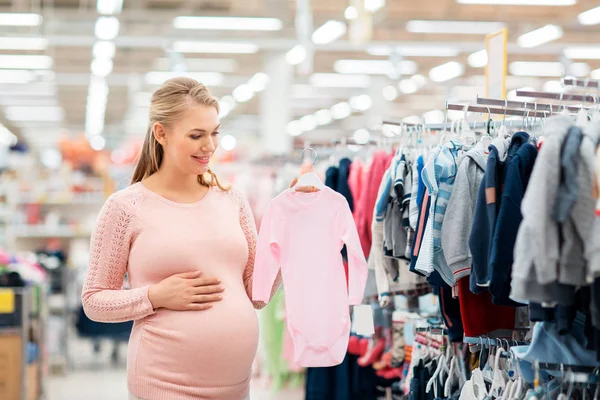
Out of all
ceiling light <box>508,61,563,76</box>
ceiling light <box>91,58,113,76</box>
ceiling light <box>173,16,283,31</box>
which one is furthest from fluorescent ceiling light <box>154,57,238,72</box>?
ceiling light <box>508,61,563,76</box>

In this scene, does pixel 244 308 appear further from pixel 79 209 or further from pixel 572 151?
pixel 79 209

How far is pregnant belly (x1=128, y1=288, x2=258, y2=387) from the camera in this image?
273 cm

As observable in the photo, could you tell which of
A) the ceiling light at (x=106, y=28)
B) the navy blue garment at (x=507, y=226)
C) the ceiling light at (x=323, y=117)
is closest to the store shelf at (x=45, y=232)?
the ceiling light at (x=106, y=28)

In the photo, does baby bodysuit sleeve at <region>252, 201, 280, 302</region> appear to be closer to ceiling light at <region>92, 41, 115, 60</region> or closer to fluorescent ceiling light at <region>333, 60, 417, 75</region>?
ceiling light at <region>92, 41, 115, 60</region>

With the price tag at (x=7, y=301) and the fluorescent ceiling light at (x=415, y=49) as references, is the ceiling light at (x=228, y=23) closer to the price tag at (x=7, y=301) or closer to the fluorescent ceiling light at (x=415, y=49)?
the fluorescent ceiling light at (x=415, y=49)

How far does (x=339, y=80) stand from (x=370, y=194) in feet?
49.0

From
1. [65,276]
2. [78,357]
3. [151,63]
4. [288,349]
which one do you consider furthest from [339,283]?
[151,63]

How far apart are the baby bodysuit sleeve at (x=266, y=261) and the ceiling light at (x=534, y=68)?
1384 cm

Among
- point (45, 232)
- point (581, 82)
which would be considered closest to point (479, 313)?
point (581, 82)

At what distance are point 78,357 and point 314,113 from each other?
48.2ft

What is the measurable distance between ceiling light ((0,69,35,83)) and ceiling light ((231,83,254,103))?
4.50 meters

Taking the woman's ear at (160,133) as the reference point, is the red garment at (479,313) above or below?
below

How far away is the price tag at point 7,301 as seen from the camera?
22.0 ft

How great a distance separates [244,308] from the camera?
9.42ft
